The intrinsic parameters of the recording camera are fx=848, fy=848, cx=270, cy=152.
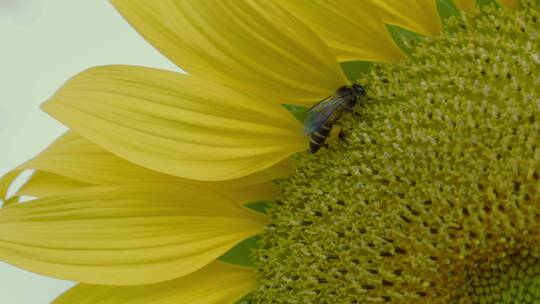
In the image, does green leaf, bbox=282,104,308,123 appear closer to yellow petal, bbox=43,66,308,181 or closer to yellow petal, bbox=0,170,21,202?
yellow petal, bbox=43,66,308,181

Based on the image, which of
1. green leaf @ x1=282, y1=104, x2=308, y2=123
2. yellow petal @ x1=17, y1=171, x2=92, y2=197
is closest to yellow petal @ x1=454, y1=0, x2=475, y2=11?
green leaf @ x1=282, y1=104, x2=308, y2=123

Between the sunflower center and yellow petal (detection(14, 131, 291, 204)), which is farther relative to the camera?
yellow petal (detection(14, 131, 291, 204))

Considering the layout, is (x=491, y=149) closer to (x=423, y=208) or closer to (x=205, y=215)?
(x=423, y=208)

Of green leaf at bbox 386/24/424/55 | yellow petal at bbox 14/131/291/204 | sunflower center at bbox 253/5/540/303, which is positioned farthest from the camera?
yellow petal at bbox 14/131/291/204

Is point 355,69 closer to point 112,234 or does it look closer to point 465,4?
point 465,4

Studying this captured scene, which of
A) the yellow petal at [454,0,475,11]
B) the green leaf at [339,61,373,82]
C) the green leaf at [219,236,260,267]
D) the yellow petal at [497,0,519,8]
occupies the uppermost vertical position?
the yellow petal at [454,0,475,11]

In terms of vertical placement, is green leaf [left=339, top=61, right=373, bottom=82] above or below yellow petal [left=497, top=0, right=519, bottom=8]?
below
